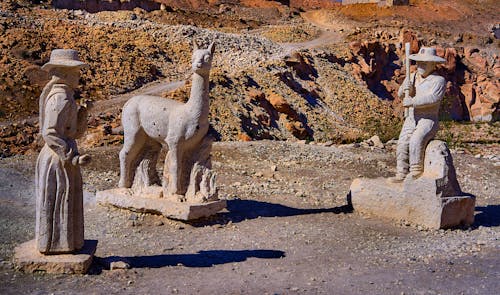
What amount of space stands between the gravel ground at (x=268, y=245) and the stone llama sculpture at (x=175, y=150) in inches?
13.1

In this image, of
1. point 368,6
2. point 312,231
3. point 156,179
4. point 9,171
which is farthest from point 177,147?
point 368,6

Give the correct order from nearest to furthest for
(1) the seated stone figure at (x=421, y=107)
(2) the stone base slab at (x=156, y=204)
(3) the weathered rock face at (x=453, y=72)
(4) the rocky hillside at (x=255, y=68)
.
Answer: (2) the stone base slab at (x=156, y=204) < (1) the seated stone figure at (x=421, y=107) < (4) the rocky hillside at (x=255, y=68) < (3) the weathered rock face at (x=453, y=72)

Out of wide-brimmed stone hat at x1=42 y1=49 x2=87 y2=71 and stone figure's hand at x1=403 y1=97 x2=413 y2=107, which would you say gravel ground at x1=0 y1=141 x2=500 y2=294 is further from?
wide-brimmed stone hat at x1=42 y1=49 x2=87 y2=71

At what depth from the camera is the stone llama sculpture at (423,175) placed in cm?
978

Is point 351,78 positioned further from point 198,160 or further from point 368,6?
point 198,160

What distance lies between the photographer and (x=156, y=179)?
424 inches

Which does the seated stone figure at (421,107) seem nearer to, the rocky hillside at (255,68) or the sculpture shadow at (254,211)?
the sculpture shadow at (254,211)

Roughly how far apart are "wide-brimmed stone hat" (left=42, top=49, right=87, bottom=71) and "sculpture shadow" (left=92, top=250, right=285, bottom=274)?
2.56 metres

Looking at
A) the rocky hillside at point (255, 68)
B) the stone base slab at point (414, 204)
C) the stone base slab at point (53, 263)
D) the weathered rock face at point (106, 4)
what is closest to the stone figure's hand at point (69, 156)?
the stone base slab at point (53, 263)

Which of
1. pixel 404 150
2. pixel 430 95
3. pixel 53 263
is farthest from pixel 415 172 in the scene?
pixel 53 263

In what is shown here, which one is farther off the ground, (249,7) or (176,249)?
(249,7)

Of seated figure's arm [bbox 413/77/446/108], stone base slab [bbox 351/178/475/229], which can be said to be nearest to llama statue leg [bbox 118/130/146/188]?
stone base slab [bbox 351/178/475/229]

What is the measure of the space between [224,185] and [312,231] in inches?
141

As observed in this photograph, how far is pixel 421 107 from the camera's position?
394 inches
